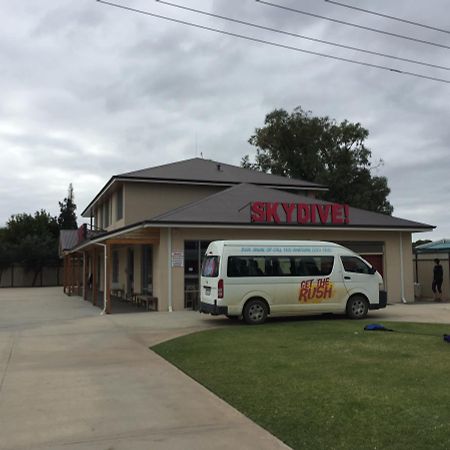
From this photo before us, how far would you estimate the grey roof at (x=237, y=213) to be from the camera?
19227 mm

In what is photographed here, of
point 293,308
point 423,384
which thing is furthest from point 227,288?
point 423,384

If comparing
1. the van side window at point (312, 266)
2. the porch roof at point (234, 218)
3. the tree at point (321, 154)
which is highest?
the tree at point (321, 154)

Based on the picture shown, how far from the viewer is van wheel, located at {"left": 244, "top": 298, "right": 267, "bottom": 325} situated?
14.4 metres

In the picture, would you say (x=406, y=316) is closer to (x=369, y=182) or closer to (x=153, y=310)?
(x=153, y=310)

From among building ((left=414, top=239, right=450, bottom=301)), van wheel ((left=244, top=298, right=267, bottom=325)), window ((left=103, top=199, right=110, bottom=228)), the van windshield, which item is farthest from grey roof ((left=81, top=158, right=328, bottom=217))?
van wheel ((left=244, top=298, right=267, bottom=325))

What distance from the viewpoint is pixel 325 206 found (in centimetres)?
2159

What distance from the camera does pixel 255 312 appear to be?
14.6 metres

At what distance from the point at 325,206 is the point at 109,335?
1142 cm

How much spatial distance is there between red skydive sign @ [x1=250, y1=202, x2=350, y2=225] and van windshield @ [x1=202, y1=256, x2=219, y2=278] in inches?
197

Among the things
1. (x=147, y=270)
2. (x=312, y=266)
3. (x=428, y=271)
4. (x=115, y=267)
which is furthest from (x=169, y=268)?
(x=115, y=267)

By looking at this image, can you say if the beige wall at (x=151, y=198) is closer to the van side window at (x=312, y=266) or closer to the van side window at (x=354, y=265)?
the van side window at (x=312, y=266)

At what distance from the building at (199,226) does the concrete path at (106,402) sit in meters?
6.28

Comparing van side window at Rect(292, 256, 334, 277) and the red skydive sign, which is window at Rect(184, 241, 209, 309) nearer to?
the red skydive sign

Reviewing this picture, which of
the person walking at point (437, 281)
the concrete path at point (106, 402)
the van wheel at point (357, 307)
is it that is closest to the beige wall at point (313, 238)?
the person walking at point (437, 281)
